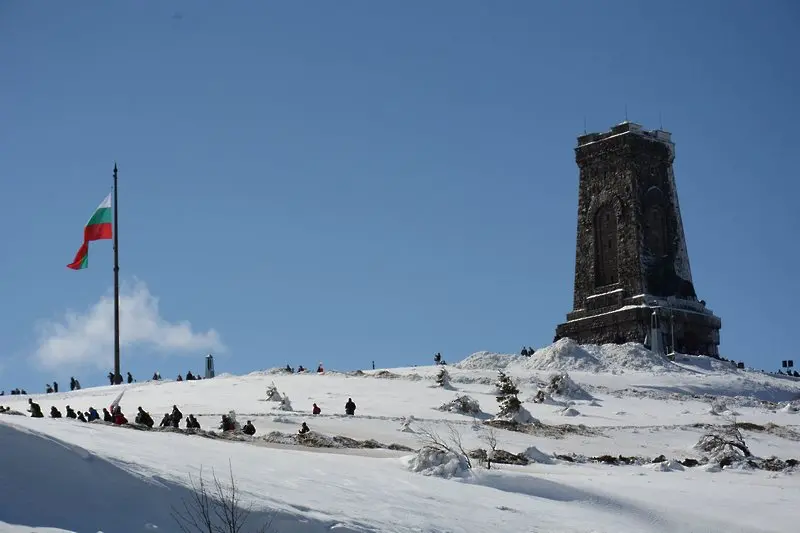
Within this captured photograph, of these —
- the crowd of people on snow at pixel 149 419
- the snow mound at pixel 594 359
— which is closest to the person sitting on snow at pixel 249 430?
the crowd of people on snow at pixel 149 419

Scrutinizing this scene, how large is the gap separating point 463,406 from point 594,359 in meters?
19.4

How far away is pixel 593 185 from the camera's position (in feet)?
238

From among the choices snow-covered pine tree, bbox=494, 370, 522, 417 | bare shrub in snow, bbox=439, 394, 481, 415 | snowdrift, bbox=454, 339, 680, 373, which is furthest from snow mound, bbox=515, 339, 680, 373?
bare shrub in snow, bbox=439, 394, 481, 415

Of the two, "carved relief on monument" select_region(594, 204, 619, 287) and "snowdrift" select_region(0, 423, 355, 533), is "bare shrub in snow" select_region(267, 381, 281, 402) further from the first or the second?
"carved relief on monument" select_region(594, 204, 619, 287)

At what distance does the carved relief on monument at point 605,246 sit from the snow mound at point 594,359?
10.9 meters

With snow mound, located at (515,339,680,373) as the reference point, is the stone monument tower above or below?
above

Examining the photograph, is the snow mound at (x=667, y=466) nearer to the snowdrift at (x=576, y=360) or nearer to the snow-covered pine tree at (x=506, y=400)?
the snow-covered pine tree at (x=506, y=400)

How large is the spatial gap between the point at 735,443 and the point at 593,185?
39.9m

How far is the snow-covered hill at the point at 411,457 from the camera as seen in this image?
1652cm

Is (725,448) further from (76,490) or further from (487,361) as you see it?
(487,361)

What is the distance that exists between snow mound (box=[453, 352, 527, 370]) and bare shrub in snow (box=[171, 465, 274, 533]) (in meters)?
39.4

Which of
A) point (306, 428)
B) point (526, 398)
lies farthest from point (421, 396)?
point (306, 428)

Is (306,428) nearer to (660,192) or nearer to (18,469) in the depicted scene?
(18,469)

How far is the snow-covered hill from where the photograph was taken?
54.2ft
